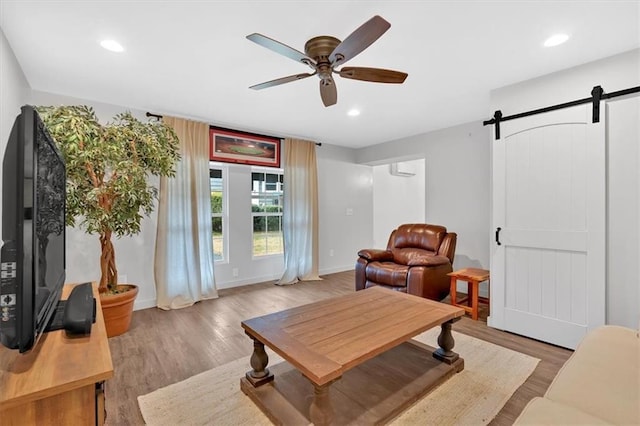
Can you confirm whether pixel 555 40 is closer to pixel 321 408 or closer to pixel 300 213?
pixel 321 408

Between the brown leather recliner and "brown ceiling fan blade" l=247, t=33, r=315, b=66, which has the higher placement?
"brown ceiling fan blade" l=247, t=33, r=315, b=66

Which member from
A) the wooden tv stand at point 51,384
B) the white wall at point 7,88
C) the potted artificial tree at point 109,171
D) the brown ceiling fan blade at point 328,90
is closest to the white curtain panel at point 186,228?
the potted artificial tree at point 109,171

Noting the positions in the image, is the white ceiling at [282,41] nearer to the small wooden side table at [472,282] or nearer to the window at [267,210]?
the window at [267,210]

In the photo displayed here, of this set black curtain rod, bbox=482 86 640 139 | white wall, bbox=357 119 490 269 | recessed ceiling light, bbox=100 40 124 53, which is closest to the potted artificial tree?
recessed ceiling light, bbox=100 40 124 53

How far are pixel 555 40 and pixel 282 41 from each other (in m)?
1.97

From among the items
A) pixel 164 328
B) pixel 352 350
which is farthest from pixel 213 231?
pixel 352 350

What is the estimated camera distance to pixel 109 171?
9.40 feet

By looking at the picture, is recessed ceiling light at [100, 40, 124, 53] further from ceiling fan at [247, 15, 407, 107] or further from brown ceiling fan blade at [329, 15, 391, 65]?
brown ceiling fan blade at [329, 15, 391, 65]

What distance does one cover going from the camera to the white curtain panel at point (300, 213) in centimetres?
479

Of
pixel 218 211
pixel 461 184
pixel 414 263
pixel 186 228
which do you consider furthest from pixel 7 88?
Result: pixel 461 184

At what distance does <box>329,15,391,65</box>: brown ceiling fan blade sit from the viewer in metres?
1.47

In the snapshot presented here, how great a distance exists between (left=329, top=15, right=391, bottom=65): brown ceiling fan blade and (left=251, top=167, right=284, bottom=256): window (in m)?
3.07

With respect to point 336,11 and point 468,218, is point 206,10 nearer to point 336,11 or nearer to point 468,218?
point 336,11

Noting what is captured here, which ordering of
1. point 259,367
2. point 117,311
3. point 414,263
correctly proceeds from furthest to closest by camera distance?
1. point 414,263
2. point 117,311
3. point 259,367
